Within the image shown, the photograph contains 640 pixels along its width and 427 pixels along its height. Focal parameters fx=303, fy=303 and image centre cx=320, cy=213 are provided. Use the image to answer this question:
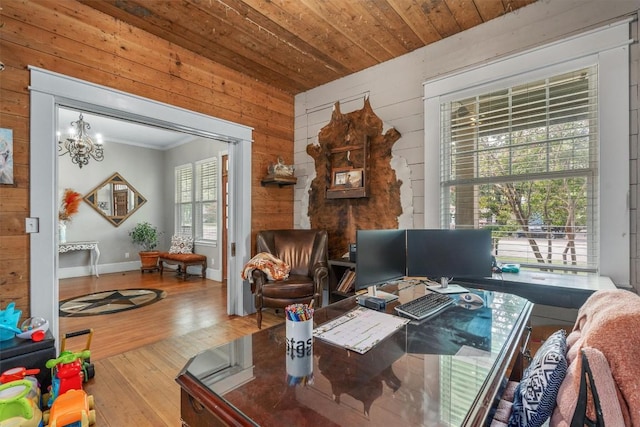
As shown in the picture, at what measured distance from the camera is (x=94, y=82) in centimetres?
254

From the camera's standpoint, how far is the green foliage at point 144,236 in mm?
6492

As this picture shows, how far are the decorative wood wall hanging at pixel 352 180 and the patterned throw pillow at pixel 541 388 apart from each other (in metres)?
2.37

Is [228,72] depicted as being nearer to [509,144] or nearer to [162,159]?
[509,144]

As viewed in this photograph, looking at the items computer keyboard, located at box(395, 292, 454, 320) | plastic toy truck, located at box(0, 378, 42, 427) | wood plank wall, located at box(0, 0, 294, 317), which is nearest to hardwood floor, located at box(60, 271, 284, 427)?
plastic toy truck, located at box(0, 378, 42, 427)

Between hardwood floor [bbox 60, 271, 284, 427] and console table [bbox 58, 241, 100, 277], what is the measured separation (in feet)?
2.81

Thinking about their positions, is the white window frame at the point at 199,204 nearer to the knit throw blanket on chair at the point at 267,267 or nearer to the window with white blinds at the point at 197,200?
the window with white blinds at the point at 197,200

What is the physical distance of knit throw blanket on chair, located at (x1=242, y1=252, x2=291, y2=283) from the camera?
3.28 meters

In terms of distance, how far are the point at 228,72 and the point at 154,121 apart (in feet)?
3.57

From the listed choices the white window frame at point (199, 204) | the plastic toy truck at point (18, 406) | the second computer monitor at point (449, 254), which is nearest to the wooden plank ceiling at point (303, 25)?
the second computer monitor at point (449, 254)

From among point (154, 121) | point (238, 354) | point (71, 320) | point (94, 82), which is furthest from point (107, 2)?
point (71, 320)

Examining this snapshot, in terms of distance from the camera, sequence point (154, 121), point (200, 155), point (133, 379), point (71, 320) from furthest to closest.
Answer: point (200, 155)
point (71, 320)
point (154, 121)
point (133, 379)

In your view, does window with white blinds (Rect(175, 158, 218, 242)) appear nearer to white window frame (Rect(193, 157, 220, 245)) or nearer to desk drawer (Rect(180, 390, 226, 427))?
white window frame (Rect(193, 157, 220, 245))

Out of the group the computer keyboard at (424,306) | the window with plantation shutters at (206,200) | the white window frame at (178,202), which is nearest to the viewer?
the computer keyboard at (424,306)

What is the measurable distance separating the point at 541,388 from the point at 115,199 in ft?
24.6
